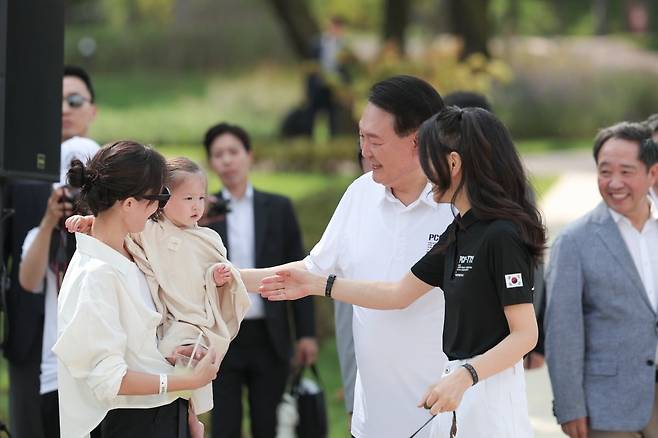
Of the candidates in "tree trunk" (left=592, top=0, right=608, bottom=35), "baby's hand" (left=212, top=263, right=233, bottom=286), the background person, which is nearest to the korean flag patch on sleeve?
"baby's hand" (left=212, top=263, right=233, bottom=286)

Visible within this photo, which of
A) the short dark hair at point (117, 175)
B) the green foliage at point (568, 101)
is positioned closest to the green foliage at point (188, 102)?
the green foliage at point (568, 101)

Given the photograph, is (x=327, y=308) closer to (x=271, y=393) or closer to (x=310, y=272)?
(x=271, y=393)

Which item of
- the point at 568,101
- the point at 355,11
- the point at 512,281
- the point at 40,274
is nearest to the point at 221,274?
the point at 512,281

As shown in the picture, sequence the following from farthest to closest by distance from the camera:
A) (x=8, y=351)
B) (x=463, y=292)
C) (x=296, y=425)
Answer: (x=296, y=425)
(x=8, y=351)
(x=463, y=292)

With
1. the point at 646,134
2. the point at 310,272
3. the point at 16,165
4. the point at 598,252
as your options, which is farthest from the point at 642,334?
the point at 16,165

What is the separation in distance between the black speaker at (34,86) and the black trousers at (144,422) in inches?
59.0

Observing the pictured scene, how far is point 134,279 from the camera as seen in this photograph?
164 inches

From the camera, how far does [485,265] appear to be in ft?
13.3

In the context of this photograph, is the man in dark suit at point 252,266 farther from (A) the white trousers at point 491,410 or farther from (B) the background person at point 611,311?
(A) the white trousers at point 491,410

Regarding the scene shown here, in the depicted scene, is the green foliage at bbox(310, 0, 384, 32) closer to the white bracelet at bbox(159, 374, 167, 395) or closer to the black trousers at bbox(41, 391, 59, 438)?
the black trousers at bbox(41, 391, 59, 438)

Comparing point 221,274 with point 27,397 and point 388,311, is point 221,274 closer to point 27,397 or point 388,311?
point 388,311

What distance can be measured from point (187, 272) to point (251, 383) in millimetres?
2742

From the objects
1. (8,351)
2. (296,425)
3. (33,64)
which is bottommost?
(296,425)

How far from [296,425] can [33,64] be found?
258 cm
